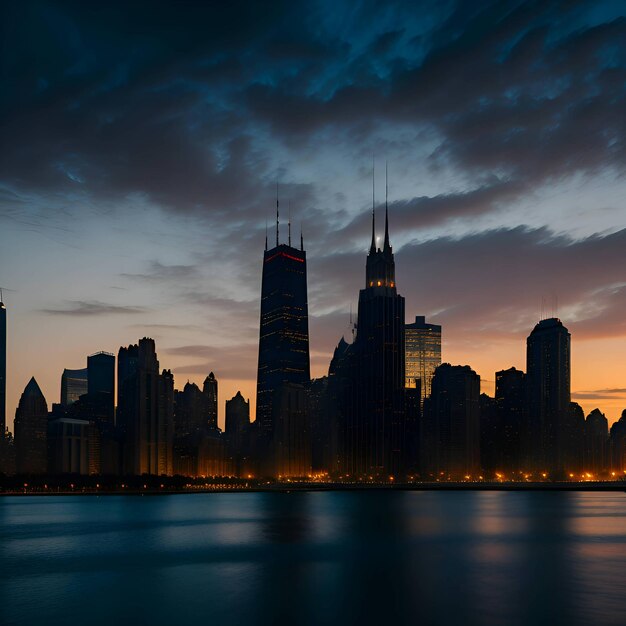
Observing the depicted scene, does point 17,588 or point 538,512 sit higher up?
point 17,588

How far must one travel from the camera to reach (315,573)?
75.6 m

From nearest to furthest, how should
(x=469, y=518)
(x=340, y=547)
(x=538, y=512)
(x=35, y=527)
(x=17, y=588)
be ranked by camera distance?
(x=17, y=588), (x=340, y=547), (x=35, y=527), (x=469, y=518), (x=538, y=512)

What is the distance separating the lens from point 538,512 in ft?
605

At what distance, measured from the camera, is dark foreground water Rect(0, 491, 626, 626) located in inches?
2191

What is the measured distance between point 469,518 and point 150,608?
11380 centimetres

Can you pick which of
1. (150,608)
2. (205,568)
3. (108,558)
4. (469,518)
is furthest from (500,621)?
(469,518)

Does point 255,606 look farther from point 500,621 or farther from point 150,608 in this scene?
point 500,621

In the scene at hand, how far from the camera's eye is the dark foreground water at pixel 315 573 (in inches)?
2191

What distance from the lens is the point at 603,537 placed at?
118 metres

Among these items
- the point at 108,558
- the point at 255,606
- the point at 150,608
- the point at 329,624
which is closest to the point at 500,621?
the point at 329,624

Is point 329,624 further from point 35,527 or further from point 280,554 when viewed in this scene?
point 35,527

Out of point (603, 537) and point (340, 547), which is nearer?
point (340, 547)

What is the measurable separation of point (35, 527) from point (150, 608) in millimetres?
95409

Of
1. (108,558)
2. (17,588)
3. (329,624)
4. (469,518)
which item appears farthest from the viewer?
(469,518)
